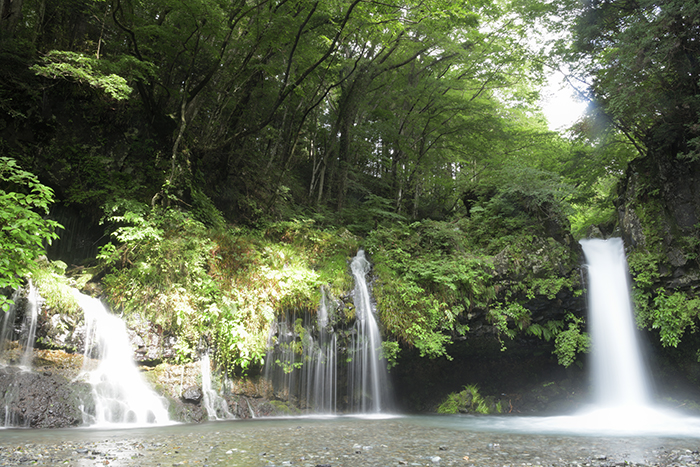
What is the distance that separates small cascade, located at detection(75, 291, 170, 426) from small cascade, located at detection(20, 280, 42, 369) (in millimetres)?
613

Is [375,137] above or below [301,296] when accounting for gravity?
above

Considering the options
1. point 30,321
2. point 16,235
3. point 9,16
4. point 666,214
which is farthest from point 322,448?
point 9,16

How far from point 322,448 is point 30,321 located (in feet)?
18.4

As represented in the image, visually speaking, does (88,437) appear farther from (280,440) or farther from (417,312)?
(417,312)

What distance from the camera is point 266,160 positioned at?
14.3 m

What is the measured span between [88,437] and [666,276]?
12.3 m

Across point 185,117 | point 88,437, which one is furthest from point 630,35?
point 88,437

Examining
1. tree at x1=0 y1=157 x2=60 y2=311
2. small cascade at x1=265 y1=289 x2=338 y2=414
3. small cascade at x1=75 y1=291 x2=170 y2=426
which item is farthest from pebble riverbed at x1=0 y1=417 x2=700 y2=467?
tree at x1=0 y1=157 x2=60 y2=311

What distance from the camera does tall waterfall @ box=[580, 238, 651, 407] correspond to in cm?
955

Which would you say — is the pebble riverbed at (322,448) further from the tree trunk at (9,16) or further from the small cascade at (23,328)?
the tree trunk at (9,16)

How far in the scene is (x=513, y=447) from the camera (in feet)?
15.3

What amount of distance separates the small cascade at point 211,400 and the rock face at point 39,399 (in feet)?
6.00

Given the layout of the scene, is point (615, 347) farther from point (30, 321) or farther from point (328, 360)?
point (30, 321)

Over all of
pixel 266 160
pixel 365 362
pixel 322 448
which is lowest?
pixel 322 448
